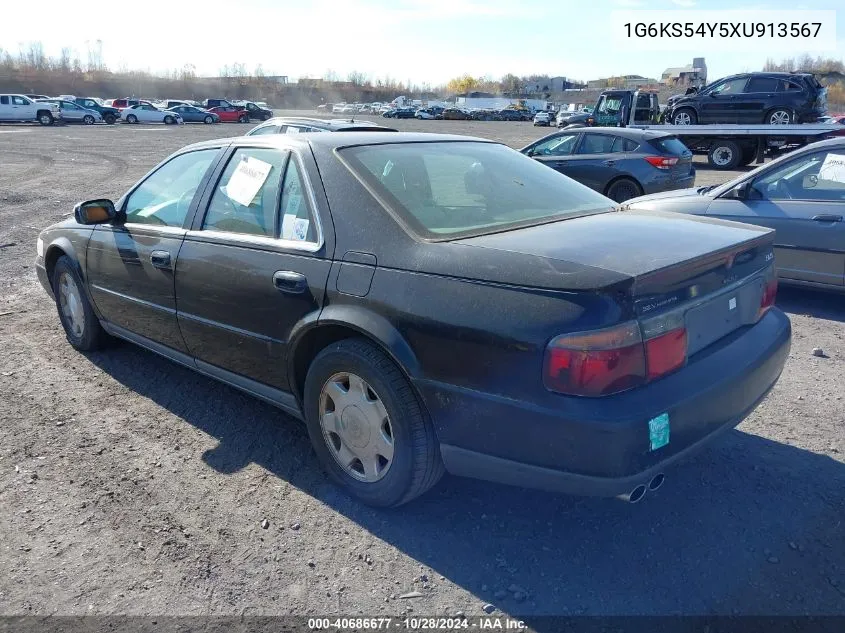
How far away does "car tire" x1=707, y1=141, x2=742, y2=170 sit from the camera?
18.6 m

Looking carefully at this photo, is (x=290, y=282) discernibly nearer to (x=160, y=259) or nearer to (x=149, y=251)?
(x=160, y=259)

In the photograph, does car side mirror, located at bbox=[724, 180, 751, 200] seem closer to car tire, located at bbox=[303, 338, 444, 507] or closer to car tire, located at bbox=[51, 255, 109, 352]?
car tire, located at bbox=[303, 338, 444, 507]

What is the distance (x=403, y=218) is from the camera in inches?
118

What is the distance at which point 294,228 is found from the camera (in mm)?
3305

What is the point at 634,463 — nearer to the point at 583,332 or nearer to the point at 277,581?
the point at 583,332

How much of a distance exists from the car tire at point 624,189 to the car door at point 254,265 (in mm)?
8506

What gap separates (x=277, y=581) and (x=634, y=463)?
55.3 inches

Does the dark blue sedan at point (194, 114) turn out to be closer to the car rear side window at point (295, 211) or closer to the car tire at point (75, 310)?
the car tire at point (75, 310)

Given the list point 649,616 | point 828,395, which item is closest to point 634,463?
point 649,616

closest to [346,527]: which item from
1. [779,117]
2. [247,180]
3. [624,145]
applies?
[247,180]

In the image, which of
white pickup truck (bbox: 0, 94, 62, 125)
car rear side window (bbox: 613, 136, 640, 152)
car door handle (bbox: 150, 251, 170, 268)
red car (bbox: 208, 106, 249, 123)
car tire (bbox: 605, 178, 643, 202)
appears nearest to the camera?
car door handle (bbox: 150, 251, 170, 268)

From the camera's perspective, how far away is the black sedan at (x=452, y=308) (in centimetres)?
241

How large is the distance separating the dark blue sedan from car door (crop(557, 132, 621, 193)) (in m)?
41.3

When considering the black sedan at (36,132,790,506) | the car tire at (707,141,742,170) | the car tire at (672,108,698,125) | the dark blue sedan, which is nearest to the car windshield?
the black sedan at (36,132,790,506)
